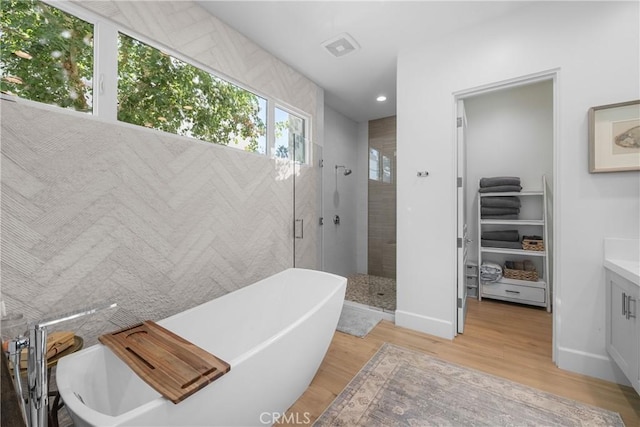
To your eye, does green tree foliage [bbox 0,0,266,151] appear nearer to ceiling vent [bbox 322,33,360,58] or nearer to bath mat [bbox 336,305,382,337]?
ceiling vent [bbox 322,33,360,58]

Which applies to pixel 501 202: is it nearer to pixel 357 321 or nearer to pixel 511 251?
pixel 511 251

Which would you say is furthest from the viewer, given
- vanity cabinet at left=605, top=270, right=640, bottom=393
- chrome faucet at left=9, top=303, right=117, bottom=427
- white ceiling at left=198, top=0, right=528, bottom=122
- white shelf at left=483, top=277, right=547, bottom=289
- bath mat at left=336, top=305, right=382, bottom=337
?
white shelf at left=483, top=277, right=547, bottom=289

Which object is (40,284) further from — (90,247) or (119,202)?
(119,202)

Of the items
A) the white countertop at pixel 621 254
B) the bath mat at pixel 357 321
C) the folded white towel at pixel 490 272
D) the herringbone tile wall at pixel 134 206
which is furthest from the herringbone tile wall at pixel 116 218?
the folded white towel at pixel 490 272

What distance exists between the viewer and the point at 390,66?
296 centimetres

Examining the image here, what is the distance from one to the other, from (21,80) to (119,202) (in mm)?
753

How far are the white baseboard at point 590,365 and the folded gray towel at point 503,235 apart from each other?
5.09ft

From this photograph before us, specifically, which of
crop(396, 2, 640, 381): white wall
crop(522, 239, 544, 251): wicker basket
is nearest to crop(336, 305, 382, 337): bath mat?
crop(396, 2, 640, 381): white wall

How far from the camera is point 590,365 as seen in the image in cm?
188

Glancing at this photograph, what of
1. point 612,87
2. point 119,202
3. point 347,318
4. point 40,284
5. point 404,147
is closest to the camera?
point 40,284

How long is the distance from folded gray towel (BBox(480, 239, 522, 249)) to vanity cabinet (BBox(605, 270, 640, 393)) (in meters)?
1.44

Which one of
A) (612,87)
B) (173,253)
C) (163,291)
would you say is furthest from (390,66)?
(163,291)

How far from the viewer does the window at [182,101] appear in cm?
182

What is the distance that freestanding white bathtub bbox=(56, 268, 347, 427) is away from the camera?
937mm
